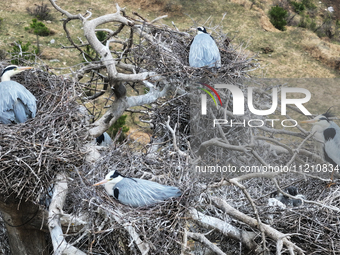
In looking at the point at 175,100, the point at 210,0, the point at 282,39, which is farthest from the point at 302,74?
the point at 175,100

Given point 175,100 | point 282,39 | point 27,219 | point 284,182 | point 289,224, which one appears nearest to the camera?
point 289,224

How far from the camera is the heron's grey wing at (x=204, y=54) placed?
4.84 meters

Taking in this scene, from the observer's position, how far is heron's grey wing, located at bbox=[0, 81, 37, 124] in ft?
13.1

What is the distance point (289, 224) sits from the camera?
3498 millimetres

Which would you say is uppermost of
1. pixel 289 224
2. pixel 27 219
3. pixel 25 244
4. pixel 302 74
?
pixel 289 224

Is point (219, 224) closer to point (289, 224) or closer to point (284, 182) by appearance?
point (289, 224)

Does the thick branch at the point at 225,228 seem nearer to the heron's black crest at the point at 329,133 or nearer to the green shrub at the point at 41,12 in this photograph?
the heron's black crest at the point at 329,133

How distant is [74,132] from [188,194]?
1.17m

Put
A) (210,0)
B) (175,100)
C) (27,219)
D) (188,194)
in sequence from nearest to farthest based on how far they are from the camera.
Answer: (188,194) → (27,219) → (175,100) → (210,0)

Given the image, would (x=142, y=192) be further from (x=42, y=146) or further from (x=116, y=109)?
(x=116, y=109)

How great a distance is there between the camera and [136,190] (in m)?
3.28

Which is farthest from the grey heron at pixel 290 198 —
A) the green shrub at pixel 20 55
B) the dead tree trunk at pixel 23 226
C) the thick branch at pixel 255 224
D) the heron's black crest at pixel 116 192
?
the green shrub at pixel 20 55

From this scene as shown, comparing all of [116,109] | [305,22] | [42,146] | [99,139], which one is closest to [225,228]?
[42,146]

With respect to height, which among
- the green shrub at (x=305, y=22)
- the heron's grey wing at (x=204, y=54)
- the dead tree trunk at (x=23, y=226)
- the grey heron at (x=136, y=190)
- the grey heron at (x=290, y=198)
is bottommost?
the green shrub at (x=305, y=22)
